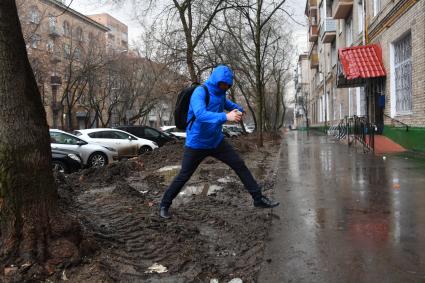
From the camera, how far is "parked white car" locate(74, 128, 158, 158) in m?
18.2


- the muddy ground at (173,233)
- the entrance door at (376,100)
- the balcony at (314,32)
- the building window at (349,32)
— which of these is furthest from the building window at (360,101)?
the balcony at (314,32)

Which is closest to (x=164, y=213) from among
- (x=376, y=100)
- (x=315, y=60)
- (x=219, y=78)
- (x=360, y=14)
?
(x=219, y=78)

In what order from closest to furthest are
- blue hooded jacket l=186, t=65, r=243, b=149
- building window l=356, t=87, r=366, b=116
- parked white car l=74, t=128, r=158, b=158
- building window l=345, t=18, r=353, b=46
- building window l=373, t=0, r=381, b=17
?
blue hooded jacket l=186, t=65, r=243, b=149 → building window l=373, t=0, r=381, b=17 → parked white car l=74, t=128, r=158, b=158 → building window l=356, t=87, r=366, b=116 → building window l=345, t=18, r=353, b=46

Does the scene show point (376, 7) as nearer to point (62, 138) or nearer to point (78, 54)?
point (62, 138)

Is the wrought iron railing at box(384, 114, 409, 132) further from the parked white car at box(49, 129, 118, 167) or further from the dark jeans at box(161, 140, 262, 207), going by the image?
the parked white car at box(49, 129, 118, 167)

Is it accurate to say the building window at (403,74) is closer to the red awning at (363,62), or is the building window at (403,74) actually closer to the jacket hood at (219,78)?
the red awning at (363,62)

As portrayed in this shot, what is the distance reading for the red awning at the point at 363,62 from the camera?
1669 cm

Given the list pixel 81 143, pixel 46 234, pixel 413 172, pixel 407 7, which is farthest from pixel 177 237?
pixel 407 7

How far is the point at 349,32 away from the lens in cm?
2589

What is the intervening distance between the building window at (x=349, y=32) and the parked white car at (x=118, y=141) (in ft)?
45.6

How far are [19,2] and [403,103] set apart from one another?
66.6 ft

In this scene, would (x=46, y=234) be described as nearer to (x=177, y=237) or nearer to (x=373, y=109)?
(x=177, y=237)

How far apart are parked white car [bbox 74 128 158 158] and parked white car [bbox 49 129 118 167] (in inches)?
116

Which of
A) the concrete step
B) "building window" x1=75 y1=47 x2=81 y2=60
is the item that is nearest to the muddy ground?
the concrete step
